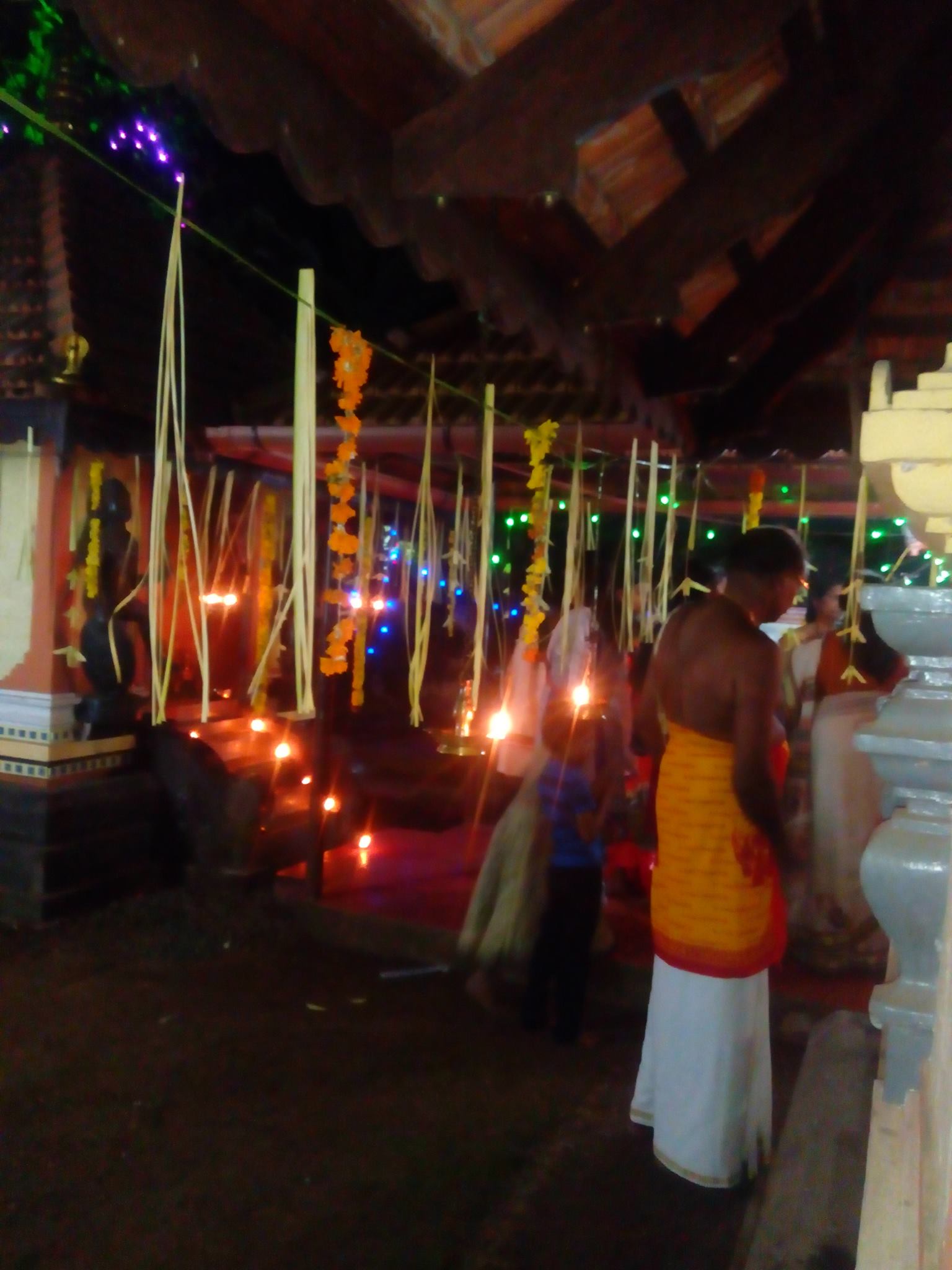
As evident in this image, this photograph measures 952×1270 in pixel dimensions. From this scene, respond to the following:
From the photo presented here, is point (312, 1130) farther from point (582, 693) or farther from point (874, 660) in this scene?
point (874, 660)

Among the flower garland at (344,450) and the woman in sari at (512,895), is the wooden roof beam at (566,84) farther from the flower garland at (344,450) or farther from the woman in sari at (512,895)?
the woman in sari at (512,895)

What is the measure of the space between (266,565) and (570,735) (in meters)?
3.83

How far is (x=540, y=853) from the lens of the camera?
14.4 feet

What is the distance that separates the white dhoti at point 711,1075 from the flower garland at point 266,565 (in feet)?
14.9

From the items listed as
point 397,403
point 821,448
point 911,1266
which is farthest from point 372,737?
point 911,1266

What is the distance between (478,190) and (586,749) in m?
2.57

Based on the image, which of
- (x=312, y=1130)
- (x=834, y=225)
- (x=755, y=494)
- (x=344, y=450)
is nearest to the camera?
(x=312, y=1130)

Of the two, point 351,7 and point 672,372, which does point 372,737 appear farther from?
point 351,7

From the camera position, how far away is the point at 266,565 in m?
7.28

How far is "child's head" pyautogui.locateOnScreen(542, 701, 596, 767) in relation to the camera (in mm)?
A: 4164

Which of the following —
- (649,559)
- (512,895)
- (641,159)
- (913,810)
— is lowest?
(512,895)

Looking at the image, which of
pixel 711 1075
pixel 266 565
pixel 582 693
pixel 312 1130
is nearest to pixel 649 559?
pixel 582 693

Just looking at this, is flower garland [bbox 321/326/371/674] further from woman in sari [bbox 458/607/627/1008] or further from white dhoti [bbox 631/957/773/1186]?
white dhoti [bbox 631/957/773/1186]

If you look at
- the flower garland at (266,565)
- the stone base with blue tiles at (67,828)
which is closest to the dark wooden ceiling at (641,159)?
the flower garland at (266,565)
